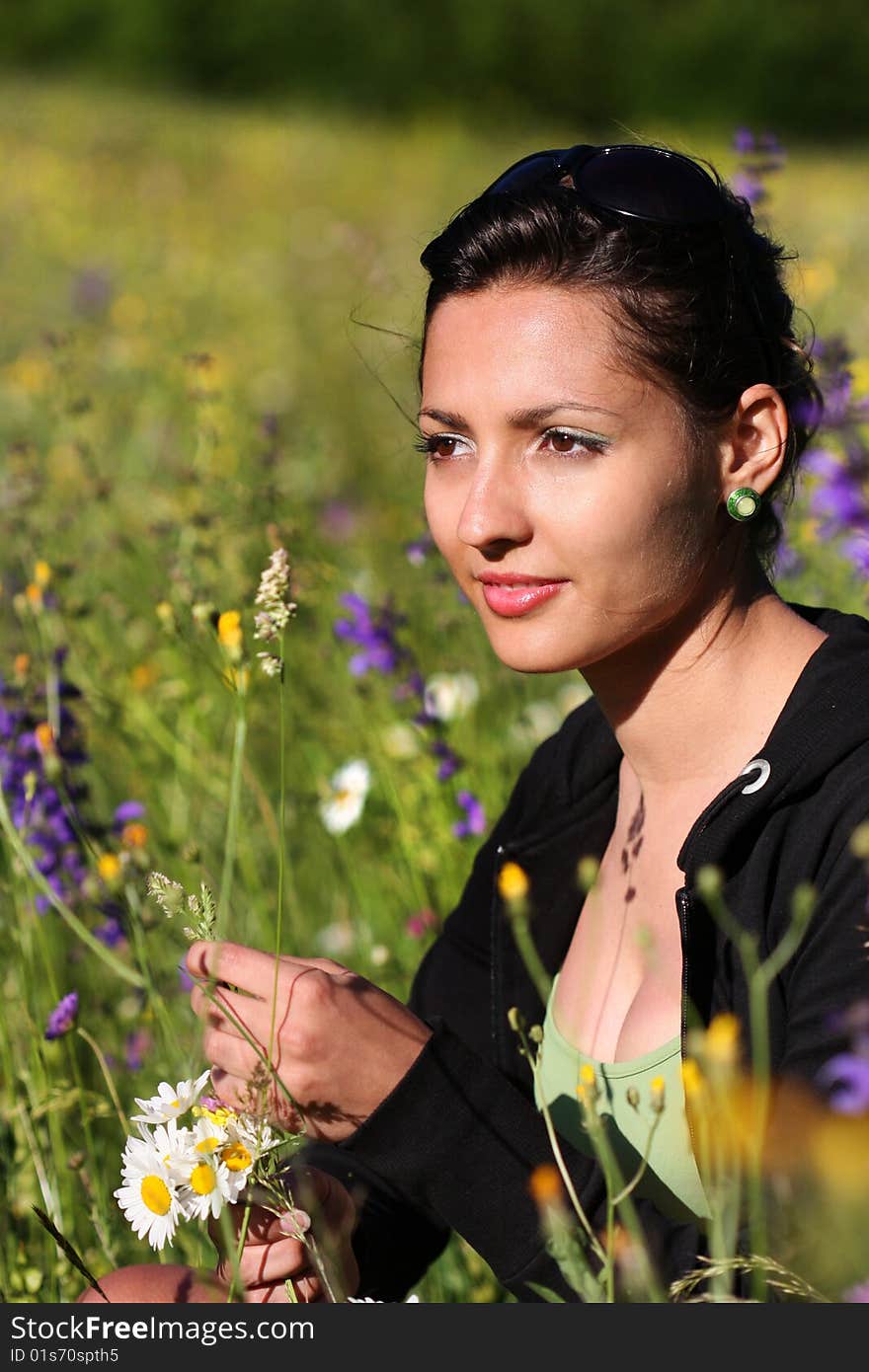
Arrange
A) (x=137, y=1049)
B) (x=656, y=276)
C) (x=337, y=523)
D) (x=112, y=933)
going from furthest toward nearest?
(x=337, y=523) → (x=137, y=1049) → (x=112, y=933) → (x=656, y=276)

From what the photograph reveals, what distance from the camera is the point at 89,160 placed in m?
10.9

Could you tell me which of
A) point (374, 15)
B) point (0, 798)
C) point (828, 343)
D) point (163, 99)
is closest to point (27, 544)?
point (0, 798)

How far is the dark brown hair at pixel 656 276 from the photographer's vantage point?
4.01ft

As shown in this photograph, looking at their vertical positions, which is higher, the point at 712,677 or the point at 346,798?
the point at 346,798

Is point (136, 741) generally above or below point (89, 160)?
below

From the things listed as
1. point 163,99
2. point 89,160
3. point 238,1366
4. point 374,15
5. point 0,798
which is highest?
point 374,15

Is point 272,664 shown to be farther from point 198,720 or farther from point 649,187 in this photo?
point 198,720

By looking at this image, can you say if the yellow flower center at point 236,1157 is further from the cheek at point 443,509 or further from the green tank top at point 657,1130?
the cheek at point 443,509

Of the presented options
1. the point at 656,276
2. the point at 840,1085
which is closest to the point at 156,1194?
the point at 840,1085

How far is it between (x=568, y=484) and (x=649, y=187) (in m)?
0.28

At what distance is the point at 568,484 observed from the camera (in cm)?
118

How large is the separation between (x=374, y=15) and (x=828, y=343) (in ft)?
69.2

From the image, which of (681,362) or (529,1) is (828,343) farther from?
(529,1)

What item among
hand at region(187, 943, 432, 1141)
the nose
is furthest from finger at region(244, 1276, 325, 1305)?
the nose
